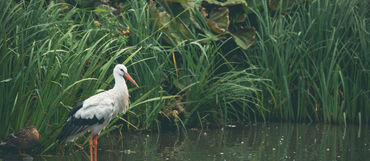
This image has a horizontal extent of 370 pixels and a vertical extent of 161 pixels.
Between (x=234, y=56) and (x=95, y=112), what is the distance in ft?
12.1

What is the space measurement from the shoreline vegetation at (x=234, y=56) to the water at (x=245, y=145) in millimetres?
251

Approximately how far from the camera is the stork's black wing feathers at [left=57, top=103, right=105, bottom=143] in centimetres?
759

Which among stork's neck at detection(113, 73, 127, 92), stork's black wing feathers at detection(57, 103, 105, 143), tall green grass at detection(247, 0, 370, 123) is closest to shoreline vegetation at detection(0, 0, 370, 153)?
tall green grass at detection(247, 0, 370, 123)

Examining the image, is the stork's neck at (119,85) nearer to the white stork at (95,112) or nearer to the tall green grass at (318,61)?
the white stork at (95,112)

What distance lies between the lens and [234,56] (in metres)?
10.9

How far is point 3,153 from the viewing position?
8055 millimetres

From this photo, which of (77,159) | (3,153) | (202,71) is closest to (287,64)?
(202,71)

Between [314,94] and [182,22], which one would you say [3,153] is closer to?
[182,22]

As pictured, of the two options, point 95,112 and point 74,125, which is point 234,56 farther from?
point 74,125

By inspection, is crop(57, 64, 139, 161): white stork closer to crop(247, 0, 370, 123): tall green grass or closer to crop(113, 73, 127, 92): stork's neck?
crop(113, 73, 127, 92): stork's neck

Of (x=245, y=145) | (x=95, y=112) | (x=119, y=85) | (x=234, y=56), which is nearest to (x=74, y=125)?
(x=95, y=112)

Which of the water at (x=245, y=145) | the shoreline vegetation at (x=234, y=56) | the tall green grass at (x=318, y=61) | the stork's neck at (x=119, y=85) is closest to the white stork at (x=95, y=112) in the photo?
the stork's neck at (x=119, y=85)

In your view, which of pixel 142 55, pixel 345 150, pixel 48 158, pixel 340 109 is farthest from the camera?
pixel 340 109

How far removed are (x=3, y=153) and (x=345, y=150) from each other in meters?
A: 4.33
